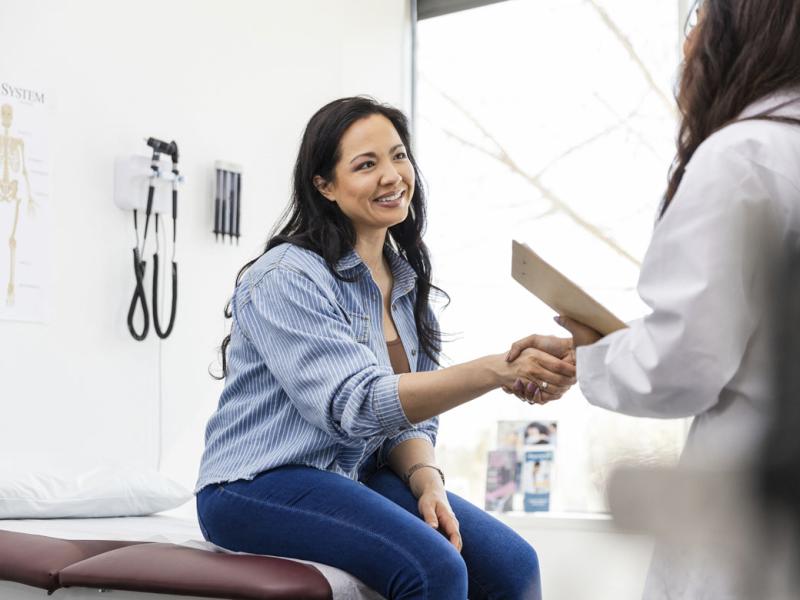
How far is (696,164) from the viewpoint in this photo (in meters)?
1.07

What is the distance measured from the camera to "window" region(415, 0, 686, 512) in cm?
400

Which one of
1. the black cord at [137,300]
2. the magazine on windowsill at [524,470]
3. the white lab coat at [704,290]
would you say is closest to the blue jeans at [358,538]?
the white lab coat at [704,290]

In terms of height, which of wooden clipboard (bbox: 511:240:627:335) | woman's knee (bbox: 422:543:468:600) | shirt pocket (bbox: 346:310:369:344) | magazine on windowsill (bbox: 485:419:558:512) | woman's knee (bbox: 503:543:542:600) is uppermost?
wooden clipboard (bbox: 511:240:627:335)

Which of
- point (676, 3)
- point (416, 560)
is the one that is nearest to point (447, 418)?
point (676, 3)

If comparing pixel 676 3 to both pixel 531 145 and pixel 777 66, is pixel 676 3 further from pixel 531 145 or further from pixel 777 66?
pixel 777 66

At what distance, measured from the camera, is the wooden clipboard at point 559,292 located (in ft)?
4.15

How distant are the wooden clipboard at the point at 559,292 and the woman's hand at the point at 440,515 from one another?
67 cm

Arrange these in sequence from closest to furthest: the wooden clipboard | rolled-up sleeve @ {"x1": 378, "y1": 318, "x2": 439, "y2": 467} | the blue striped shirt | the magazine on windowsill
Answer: the wooden clipboard → the blue striped shirt → rolled-up sleeve @ {"x1": 378, "y1": 318, "x2": 439, "y2": 467} → the magazine on windowsill

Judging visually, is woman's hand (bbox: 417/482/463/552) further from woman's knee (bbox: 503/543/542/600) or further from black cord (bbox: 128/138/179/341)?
black cord (bbox: 128/138/179/341)

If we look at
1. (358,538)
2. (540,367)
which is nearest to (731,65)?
(540,367)

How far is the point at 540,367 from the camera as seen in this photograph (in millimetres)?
1728

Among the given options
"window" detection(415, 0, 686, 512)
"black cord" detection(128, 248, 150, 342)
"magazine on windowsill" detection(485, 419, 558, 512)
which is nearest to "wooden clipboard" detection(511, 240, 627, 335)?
"black cord" detection(128, 248, 150, 342)

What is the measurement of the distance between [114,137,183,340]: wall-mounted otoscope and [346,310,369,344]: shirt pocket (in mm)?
1471

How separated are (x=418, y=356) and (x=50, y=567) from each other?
85 centimetres
